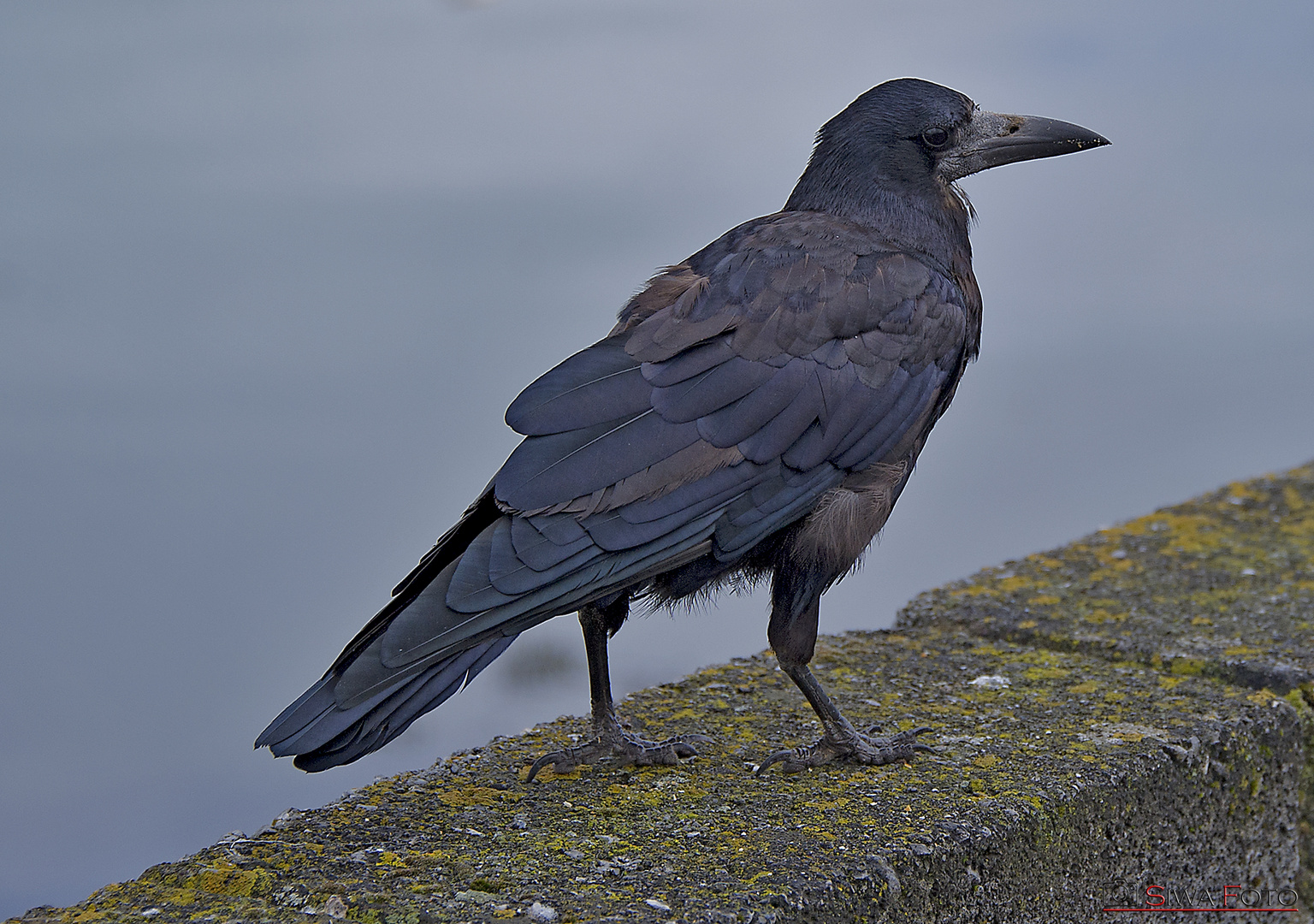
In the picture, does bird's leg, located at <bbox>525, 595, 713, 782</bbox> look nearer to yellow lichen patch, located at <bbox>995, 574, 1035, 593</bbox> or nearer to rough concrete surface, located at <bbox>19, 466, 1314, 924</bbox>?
rough concrete surface, located at <bbox>19, 466, 1314, 924</bbox>

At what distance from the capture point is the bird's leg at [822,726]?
2.75 metres

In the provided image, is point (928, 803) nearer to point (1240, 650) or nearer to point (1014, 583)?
point (1240, 650)

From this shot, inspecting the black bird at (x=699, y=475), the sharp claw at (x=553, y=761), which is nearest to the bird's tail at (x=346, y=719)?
the black bird at (x=699, y=475)

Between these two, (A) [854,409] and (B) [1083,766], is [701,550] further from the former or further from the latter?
(B) [1083,766]

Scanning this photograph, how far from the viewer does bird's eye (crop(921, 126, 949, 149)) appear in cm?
357

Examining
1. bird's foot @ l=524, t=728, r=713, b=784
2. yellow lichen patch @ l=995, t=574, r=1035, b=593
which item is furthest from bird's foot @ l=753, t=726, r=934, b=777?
yellow lichen patch @ l=995, t=574, r=1035, b=593

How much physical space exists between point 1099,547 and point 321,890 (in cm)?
270

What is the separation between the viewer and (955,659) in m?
3.30

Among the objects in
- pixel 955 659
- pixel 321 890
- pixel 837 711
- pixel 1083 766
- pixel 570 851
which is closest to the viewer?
pixel 321 890

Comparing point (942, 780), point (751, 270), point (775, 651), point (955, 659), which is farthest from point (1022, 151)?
point (942, 780)

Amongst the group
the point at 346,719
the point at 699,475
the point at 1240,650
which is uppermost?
the point at 699,475

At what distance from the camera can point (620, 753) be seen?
111 inches

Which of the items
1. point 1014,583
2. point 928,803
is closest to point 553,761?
point 928,803

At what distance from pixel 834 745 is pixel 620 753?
1.53 feet
